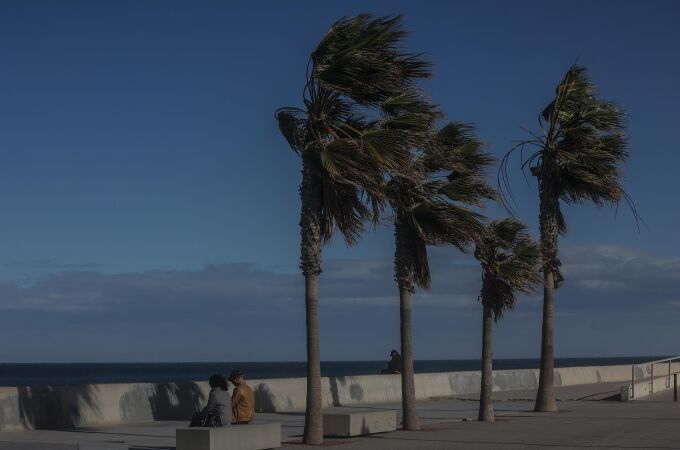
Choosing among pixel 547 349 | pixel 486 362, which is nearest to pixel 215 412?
pixel 486 362

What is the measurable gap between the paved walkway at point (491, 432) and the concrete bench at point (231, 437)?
58 centimetres

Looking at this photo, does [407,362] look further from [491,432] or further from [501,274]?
[501,274]

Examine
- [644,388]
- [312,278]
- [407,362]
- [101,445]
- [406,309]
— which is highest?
[312,278]

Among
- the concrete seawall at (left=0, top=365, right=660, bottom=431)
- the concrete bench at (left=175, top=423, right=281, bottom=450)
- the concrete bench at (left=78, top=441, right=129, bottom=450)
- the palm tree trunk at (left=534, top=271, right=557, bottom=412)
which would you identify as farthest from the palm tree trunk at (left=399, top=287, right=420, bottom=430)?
the palm tree trunk at (left=534, top=271, right=557, bottom=412)

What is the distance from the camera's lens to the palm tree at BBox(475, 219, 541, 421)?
22672 mm

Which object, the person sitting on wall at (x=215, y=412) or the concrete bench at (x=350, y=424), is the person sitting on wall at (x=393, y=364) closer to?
the concrete bench at (x=350, y=424)

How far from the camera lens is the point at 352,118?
18375 mm

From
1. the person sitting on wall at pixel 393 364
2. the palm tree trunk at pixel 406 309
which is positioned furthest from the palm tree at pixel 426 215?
the person sitting on wall at pixel 393 364

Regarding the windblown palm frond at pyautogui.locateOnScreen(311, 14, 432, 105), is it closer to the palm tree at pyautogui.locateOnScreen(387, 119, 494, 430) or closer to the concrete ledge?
the palm tree at pyautogui.locateOnScreen(387, 119, 494, 430)

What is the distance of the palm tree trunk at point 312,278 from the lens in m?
17.4

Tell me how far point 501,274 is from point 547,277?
11.9ft

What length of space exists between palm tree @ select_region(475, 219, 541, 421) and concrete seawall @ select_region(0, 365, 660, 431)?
5465 millimetres

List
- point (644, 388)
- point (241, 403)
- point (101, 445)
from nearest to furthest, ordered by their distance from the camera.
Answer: point (241, 403), point (101, 445), point (644, 388)

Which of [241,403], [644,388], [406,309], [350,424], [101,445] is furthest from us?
[644,388]
